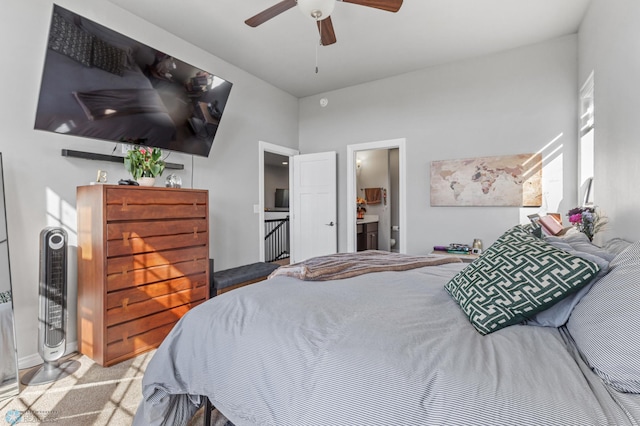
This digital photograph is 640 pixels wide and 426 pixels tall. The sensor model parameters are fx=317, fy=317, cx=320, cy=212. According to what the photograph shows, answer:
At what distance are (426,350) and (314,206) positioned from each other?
4034 mm

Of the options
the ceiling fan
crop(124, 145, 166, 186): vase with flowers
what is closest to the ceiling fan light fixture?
the ceiling fan

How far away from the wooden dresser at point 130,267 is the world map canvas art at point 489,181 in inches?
119

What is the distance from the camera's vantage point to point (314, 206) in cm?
491

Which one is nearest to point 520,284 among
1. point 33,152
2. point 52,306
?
point 52,306

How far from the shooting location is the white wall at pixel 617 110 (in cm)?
182

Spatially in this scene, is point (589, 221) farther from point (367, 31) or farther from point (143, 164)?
point (143, 164)

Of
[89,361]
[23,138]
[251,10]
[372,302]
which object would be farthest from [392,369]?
[251,10]

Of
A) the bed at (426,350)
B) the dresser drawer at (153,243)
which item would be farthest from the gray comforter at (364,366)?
the dresser drawer at (153,243)

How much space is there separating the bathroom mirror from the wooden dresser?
0.43m

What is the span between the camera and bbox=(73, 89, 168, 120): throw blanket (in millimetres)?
2498

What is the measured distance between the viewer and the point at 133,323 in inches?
99.2

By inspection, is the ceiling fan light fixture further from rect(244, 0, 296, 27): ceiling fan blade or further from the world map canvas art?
the world map canvas art

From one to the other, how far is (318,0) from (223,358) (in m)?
2.16

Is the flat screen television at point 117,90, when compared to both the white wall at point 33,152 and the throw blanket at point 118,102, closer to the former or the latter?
the throw blanket at point 118,102
